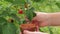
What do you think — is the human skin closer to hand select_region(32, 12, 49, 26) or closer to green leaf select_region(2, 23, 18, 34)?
hand select_region(32, 12, 49, 26)

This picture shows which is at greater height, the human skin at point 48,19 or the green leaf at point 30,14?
the green leaf at point 30,14

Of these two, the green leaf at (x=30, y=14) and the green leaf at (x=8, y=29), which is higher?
the green leaf at (x=30, y=14)

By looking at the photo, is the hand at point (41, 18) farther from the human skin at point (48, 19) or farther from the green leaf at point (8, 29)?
the green leaf at point (8, 29)

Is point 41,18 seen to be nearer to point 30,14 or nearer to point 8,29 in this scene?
point 30,14

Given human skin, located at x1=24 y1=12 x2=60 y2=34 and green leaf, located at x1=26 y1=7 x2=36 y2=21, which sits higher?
green leaf, located at x1=26 y1=7 x2=36 y2=21

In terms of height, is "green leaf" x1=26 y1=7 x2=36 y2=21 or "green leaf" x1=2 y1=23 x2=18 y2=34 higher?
"green leaf" x1=26 y1=7 x2=36 y2=21

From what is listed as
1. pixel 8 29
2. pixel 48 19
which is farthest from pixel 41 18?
pixel 8 29

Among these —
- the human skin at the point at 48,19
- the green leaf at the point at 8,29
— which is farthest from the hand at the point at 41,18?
the green leaf at the point at 8,29

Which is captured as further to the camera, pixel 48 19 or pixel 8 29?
pixel 48 19

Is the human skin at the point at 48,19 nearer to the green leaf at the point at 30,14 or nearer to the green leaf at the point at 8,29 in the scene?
the green leaf at the point at 30,14

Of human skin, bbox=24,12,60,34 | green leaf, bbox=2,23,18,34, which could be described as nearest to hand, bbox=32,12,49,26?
human skin, bbox=24,12,60,34

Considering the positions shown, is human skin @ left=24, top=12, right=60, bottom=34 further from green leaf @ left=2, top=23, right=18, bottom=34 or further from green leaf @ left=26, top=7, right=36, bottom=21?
green leaf @ left=2, top=23, right=18, bottom=34

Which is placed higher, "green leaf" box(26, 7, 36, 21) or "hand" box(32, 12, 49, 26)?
"green leaf" box(26, 7, 36, 21)

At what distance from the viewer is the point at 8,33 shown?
82cm
